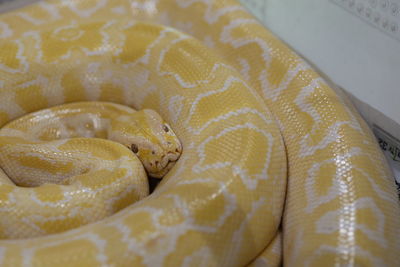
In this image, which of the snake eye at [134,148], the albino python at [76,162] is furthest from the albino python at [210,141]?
the snake eye at [134,148]

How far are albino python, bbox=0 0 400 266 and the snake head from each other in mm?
76

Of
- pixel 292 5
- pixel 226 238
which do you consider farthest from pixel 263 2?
pixel 226 238

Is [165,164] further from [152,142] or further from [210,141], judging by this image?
[210,141]

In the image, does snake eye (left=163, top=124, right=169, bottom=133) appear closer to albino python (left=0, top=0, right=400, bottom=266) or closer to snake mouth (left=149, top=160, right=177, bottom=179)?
albino python (left=0, top=0, right=400, bottom=266)

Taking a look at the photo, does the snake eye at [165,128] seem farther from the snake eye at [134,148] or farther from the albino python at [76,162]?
the snake eye at [134,148]

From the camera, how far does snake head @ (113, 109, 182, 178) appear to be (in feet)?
8.86

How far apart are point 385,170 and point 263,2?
71.3 inches

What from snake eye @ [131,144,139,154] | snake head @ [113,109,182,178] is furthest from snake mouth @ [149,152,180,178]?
snake eye @ [131,144,139,154]

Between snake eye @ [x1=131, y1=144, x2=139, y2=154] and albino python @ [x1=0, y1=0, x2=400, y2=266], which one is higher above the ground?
albino python @ [x1=0, y1=0, x2=400, y2=266]

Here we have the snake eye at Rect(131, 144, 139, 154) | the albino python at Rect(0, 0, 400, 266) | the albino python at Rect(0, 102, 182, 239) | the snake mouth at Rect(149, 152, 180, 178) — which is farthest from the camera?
the snake eye at Rect(131, 144, 139, 154)

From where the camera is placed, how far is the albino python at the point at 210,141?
1982mm

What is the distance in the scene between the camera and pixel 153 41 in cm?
303

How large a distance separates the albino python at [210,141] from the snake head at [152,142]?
0.08m

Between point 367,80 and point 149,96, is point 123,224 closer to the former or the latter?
point 149,96
